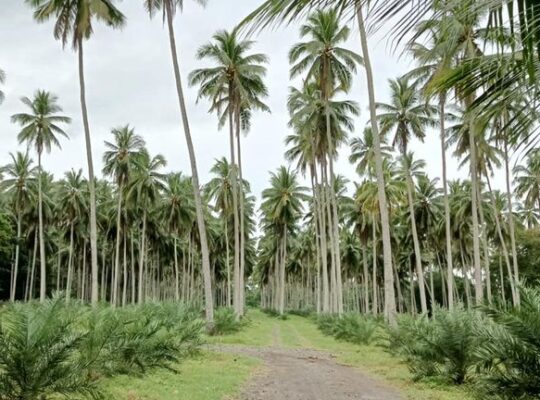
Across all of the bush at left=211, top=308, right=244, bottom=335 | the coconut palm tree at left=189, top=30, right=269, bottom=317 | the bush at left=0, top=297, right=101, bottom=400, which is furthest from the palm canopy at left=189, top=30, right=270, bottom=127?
the bush at left=0, top=297, right=101, bottom=400

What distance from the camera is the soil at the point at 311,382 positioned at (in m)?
10.4

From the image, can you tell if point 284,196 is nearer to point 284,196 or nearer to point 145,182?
point 284,196

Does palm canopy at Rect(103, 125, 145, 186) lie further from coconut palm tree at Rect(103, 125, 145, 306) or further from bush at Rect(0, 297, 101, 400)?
bush at Rect(0, 297, 101, 400)

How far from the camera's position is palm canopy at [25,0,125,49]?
23.4 metres

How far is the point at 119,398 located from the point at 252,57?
2404 cm

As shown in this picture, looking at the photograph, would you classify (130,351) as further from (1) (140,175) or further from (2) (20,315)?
(1) (140,175)

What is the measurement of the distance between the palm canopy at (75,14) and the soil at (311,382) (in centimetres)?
1669

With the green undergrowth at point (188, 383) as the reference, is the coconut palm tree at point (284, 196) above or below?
above

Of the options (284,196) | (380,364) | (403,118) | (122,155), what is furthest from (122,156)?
(380,364)

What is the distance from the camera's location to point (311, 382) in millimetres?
12148

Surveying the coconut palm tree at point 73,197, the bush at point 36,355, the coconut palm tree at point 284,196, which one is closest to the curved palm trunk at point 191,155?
the bush at point 36,355

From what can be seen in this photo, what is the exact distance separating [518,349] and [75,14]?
23.6 meters

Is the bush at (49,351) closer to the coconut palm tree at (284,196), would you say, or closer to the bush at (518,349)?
the bush at (518,349)

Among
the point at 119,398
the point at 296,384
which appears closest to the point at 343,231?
the point at 296,384
